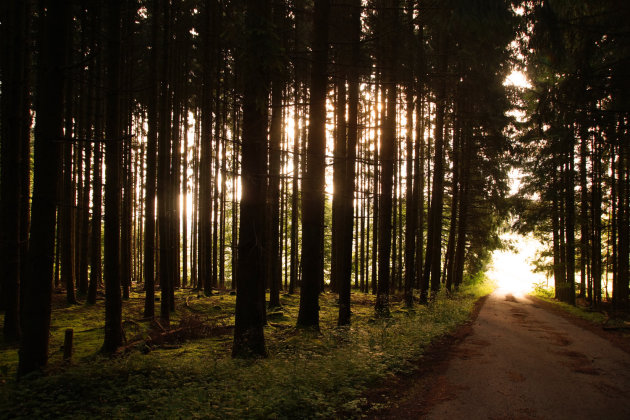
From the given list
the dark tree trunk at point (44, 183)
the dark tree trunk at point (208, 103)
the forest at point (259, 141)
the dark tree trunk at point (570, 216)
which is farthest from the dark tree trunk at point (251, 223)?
the dark tree trunk at point (570, 216)

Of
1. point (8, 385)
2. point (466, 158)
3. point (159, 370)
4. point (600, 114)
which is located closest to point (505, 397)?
point (159, 370)

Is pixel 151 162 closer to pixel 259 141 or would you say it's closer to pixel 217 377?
pixel 259 141

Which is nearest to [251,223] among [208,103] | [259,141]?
[259,141]

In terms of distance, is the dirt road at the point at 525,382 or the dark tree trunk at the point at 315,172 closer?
the dirt road at the point at 525,382

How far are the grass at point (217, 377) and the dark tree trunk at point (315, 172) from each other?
2.89ft

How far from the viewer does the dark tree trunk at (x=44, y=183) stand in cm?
578

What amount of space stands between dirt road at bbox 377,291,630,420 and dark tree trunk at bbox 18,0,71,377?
5.79 meters

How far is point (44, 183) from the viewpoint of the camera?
5777mm

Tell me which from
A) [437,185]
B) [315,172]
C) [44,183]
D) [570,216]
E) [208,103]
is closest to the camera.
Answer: [44,183]

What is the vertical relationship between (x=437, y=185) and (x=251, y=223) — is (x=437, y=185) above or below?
above

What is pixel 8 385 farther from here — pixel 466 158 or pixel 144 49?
pixel 466 158

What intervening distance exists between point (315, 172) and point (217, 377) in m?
5.40

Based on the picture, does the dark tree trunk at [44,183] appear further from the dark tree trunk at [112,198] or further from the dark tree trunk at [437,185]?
the dark tree trunk at [437,185]

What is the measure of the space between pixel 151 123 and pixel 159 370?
7.29m
